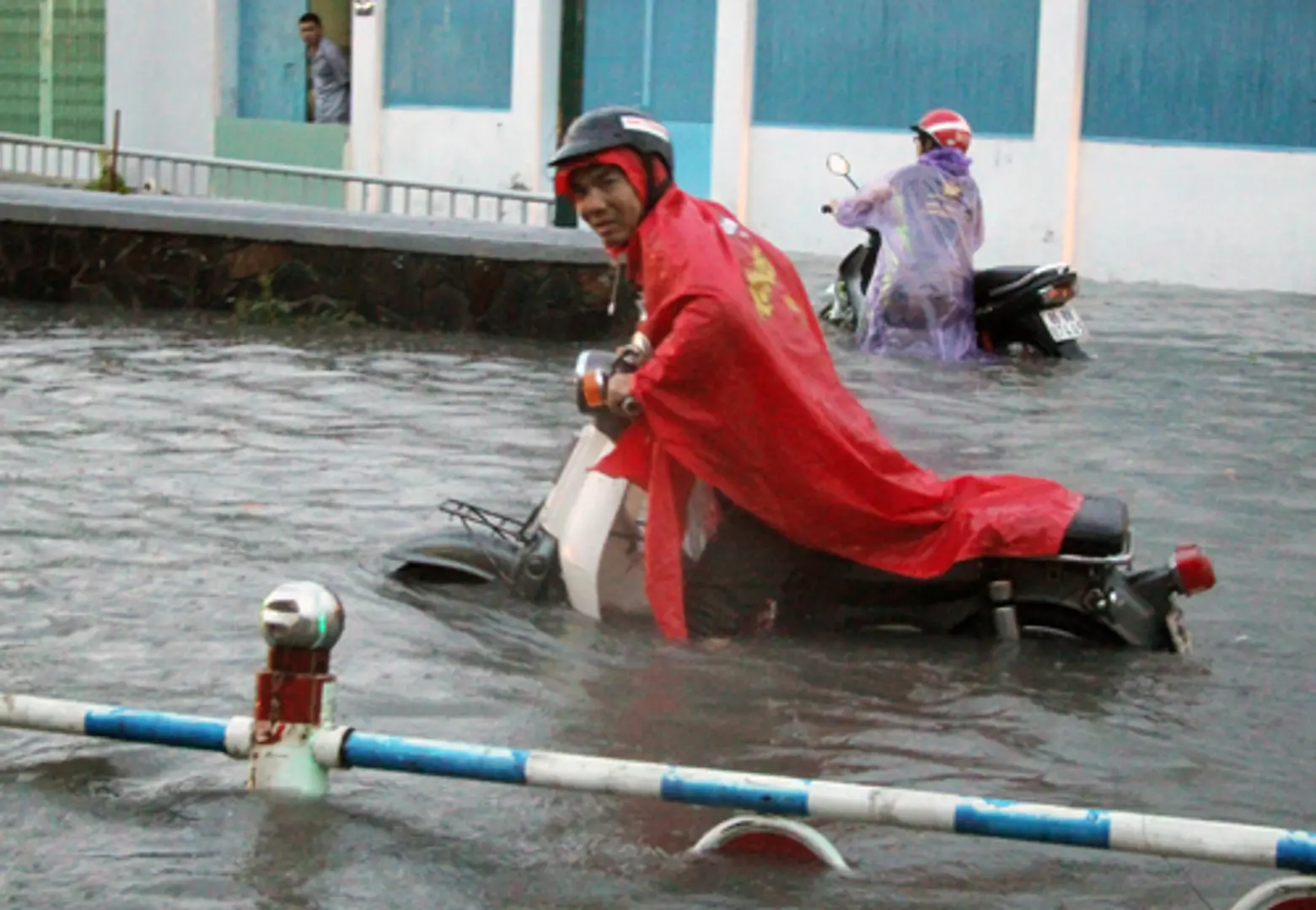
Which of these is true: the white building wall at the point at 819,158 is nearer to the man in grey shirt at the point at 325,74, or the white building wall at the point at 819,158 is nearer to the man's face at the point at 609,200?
the man in grey shirt at the point at 325,74

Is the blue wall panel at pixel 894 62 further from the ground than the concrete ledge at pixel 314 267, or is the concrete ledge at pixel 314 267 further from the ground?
the blue wall panel at pixel 894 62

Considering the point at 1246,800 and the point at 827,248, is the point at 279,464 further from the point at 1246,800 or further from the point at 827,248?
the point at 827,248

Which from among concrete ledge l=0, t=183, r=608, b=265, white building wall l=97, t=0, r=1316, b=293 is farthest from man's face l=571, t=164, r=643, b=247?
white building wall l=97, t=0, r=1316, b=293

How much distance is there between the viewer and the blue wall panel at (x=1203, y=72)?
58.2 ft

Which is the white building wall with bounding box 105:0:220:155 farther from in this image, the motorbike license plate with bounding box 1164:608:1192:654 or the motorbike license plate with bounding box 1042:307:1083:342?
the motorbike license plate with bounding box 1164:608:1192:654

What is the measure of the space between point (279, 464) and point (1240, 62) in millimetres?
11784

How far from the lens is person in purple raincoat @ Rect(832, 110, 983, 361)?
1238 cm

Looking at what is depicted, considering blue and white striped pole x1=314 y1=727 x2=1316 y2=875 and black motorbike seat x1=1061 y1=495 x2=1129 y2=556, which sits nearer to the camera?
blue and white striped pole x1=314 y1=727 x2=1316 y2=875

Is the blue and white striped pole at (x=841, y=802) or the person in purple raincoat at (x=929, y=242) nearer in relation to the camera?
the blue and white striped pole at (x=841, y=802)

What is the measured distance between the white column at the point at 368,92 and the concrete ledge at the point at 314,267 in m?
11.2

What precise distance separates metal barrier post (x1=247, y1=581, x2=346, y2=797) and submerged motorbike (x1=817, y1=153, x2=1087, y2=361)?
8.08m

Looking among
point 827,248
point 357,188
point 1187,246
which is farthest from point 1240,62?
point 357,188

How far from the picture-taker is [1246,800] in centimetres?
467

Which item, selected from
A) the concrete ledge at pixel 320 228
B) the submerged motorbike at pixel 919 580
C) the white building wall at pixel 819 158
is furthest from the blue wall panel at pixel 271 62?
the submerged motorbike at pixel 919 580
